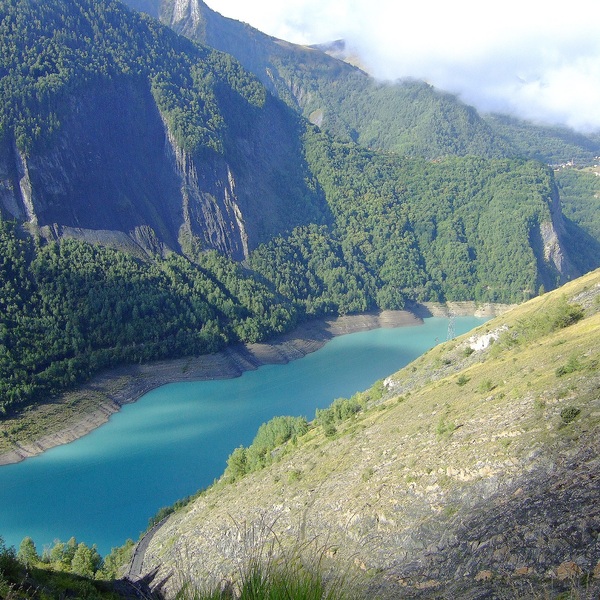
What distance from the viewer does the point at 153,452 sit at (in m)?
53.4

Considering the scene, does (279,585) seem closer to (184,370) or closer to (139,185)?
(184,370)

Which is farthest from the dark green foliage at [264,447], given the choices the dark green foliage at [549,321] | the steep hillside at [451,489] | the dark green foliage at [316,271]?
the dark green foliage at [316,271]

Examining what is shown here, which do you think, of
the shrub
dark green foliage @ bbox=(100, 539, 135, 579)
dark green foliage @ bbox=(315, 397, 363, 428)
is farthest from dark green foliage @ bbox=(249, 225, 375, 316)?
the shrub

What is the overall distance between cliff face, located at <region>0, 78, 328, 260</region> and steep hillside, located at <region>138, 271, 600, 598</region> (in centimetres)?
5696

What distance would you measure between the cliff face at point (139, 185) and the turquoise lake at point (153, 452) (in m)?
28.3

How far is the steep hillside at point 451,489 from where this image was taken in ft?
35.4

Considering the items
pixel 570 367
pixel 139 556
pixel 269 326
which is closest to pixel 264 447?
pixel 139 556

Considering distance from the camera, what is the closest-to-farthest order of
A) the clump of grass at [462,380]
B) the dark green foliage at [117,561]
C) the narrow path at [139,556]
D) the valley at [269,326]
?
the valley at [269,326] < the narrow path at [139,556] < the clump of grass at [462,380] < the dark green foliage at [117,561]

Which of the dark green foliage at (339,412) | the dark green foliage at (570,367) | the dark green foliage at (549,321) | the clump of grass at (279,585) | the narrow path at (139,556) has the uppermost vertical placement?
the clump of grass at (279,585)

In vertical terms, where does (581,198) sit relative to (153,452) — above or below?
above

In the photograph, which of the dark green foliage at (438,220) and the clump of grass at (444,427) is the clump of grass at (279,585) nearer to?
the clump of grass at (444,427)

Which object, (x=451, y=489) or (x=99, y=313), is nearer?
(x=451, y=489)

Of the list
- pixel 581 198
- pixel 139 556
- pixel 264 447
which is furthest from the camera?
pixel 581 198

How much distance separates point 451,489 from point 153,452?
38.4 m
